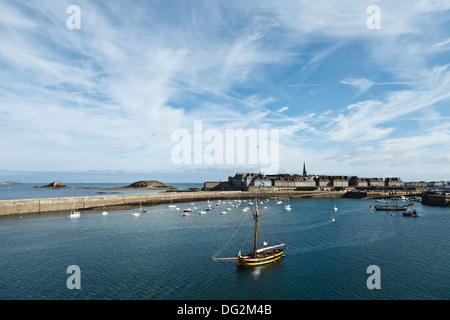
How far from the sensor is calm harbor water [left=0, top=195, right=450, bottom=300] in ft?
86.0

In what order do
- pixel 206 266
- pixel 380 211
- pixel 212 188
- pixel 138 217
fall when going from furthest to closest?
pixel 212 188
pixel 380 211
pixel 138 217
pixel 206 266

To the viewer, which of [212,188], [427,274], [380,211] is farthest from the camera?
[212,188]

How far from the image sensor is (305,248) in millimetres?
41906

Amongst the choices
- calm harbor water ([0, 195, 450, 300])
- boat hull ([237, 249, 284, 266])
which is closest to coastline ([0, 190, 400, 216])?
calm harbor water ([0, 195, 450, 300])

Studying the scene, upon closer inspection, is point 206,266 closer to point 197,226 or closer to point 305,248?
point 305,248

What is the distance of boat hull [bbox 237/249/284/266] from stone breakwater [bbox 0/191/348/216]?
44840 millimetres

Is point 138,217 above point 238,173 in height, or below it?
below

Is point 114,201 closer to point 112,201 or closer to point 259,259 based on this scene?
point 112,201

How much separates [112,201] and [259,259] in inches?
3003

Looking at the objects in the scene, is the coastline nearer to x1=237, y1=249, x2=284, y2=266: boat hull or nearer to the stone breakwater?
the stone breakwater
